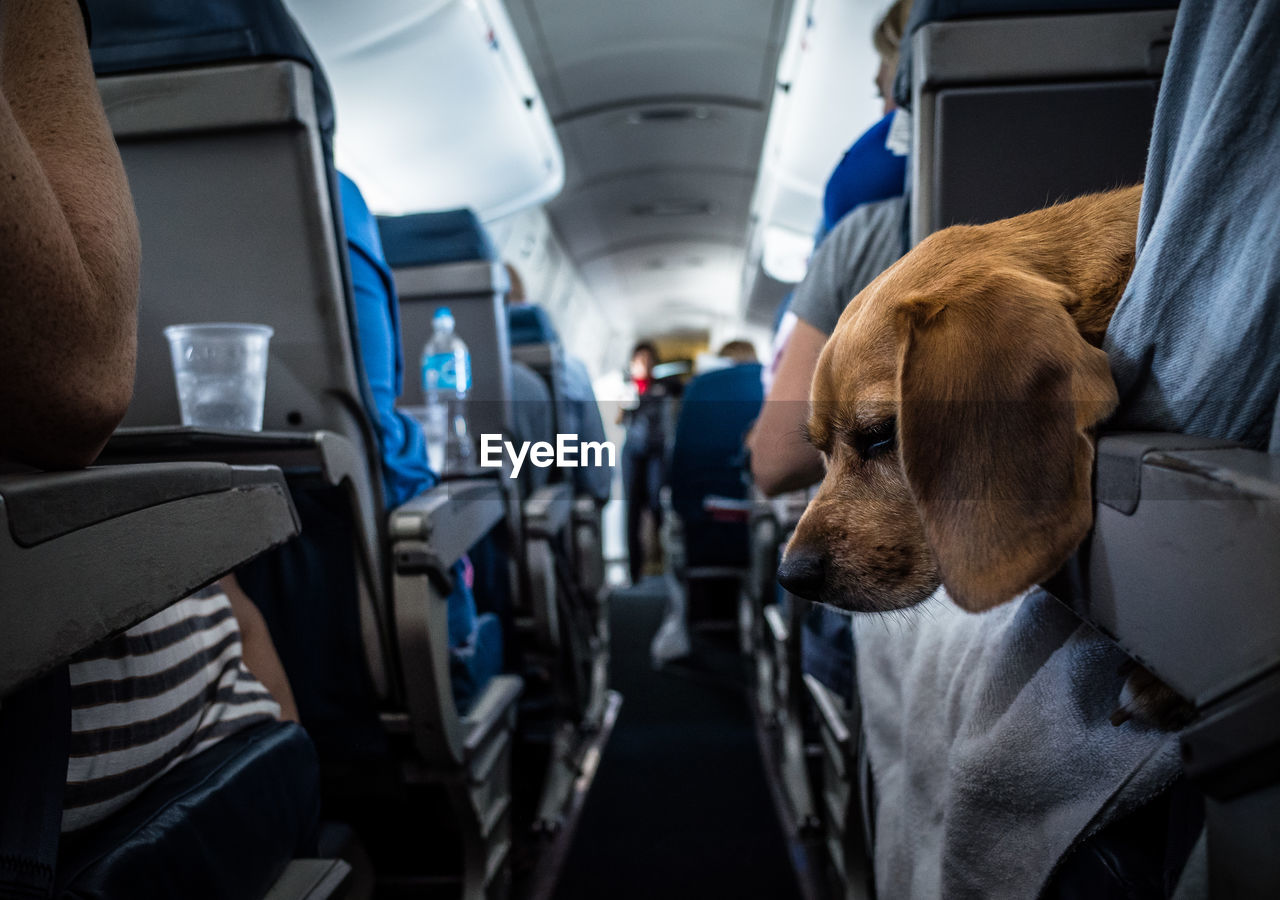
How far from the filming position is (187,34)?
1232 millimetres

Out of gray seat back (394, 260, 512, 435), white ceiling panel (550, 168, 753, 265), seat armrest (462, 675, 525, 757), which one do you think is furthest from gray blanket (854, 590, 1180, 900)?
white ceiling panel (550, 168, 753, 265)

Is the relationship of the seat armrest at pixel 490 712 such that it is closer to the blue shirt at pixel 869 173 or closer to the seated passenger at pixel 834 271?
the seated passenger at pixel 834 271

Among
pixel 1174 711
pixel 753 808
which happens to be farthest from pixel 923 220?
pixel 753 808

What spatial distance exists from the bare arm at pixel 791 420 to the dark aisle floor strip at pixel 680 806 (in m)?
1.34

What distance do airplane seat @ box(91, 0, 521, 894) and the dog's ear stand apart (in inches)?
37.0

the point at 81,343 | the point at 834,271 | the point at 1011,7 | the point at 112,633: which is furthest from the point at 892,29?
the point at 112,633

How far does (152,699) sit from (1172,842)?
1.08 meters

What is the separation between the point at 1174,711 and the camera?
0.67m

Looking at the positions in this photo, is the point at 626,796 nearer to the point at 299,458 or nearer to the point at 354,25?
the point at 299,458

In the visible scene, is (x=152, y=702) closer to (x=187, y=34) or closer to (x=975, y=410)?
(x=975, y=410)

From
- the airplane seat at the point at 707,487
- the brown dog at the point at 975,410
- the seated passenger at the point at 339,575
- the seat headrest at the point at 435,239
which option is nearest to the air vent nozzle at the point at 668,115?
the airplane seat at the point at 707,487

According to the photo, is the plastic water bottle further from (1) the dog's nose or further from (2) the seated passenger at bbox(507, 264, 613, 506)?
(1) the dog's nose

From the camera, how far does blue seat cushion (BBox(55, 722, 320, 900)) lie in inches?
27.3

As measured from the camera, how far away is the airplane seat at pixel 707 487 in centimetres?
398
